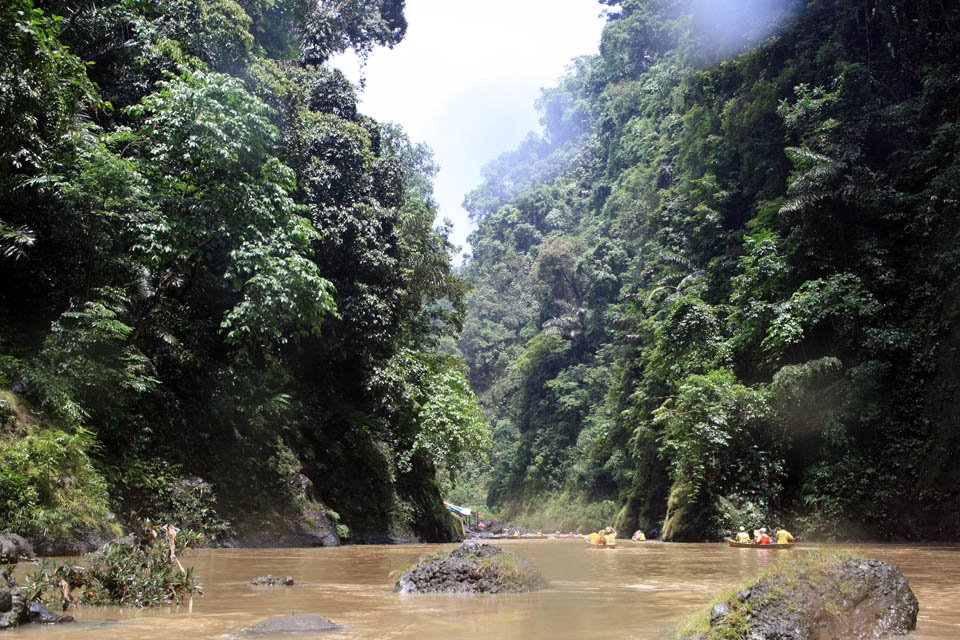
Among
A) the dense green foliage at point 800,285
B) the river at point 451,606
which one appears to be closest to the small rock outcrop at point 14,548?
the river at point 451,606

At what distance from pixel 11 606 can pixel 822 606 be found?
5.49 m

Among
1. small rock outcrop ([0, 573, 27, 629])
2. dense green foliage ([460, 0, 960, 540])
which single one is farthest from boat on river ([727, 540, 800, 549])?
small rock outcrop ([0, 573, 27, 629])

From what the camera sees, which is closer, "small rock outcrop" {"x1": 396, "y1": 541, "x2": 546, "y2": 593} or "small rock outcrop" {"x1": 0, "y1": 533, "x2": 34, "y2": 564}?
"small rock outcrop" {"x1": 396, "y1": 541, "x2": 546, "y2": 593}

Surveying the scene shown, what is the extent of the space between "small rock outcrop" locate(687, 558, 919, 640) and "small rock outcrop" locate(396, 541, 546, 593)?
3.27 m

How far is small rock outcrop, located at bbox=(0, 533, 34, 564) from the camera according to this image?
7.79 m

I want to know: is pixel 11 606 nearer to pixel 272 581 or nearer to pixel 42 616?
pixel 42 616

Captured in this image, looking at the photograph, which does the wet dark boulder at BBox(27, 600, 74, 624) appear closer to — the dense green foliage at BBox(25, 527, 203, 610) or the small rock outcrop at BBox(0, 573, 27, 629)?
the small rock outcrop at BBox(0, 573, 27, 629)

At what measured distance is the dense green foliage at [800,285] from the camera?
17047 mm

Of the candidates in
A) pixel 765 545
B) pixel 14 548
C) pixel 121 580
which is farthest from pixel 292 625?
pixel 765 545

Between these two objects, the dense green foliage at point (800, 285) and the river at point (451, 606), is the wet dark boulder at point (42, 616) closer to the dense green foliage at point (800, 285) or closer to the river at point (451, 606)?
the river at point (451, 606)

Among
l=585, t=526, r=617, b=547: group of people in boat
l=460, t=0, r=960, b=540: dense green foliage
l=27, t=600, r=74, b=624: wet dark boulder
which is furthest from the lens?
l=585, t=526, r=617, b=547: group of people in boat

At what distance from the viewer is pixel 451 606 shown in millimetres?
6648

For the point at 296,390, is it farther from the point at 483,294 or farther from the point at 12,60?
the point at 483,294

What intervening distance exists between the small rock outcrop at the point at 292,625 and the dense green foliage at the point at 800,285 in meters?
14.5
